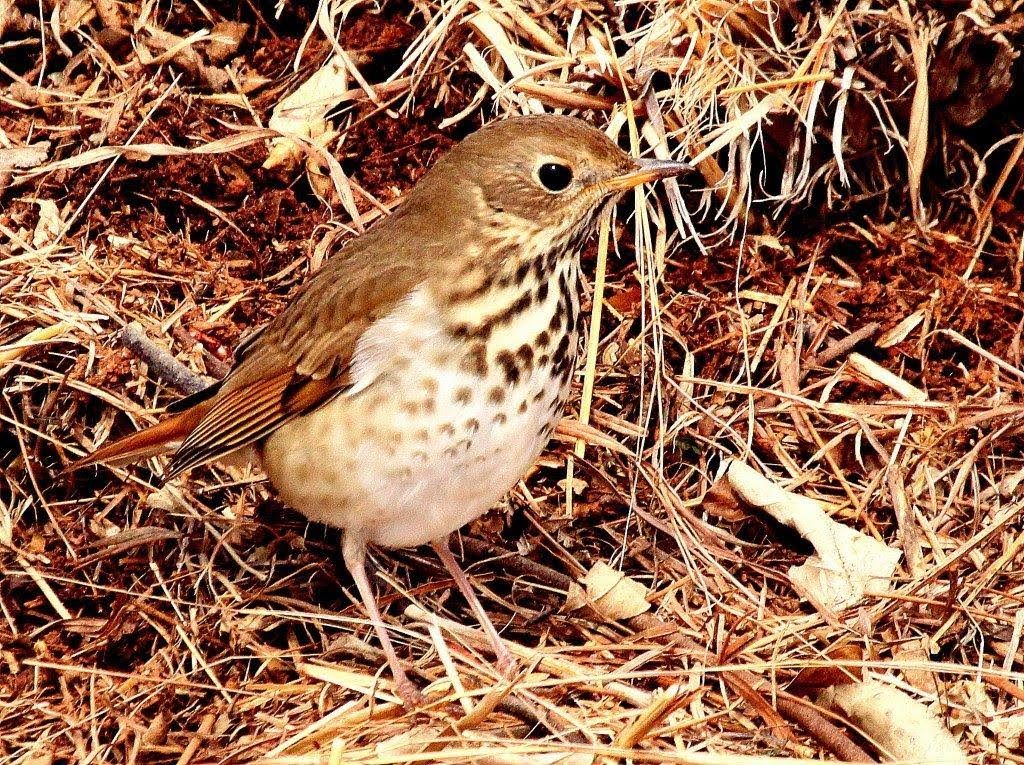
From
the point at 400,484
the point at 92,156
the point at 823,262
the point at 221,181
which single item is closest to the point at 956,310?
the point at 823,262

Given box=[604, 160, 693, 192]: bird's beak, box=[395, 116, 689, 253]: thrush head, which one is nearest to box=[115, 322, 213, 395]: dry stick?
box=[395, 116, 689, 253]: thrush head

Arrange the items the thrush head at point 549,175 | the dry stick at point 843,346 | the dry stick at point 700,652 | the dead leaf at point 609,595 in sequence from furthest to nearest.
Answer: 1. the dry stick at point 843,346
2. the dead leaf at point 609,595
3. the thrush head at point 549,175
4. the dry stick at point 700,652

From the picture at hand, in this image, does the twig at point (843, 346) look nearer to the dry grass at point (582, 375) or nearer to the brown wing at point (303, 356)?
the dry grass at point (582, 375)

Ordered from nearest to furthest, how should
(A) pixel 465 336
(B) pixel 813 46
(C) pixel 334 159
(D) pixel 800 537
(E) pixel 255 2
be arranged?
(A) pixel 465 336, (D) pixel 800 537, (B) pixel 813 46, (C) pixel 334 159, (E) pixel 255 2

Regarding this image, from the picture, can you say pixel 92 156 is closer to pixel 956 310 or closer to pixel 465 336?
pixel 465 336

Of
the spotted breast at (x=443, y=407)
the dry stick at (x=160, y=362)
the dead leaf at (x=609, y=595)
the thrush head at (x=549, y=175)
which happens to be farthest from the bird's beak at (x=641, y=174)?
the dry stick at (x=160, y=362)

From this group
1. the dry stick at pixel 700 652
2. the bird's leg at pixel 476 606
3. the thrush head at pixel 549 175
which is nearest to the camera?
the dry stick at pixel 700 652

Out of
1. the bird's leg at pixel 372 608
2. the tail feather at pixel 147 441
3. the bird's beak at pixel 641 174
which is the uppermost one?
the bird's beak at pixel 641 174
